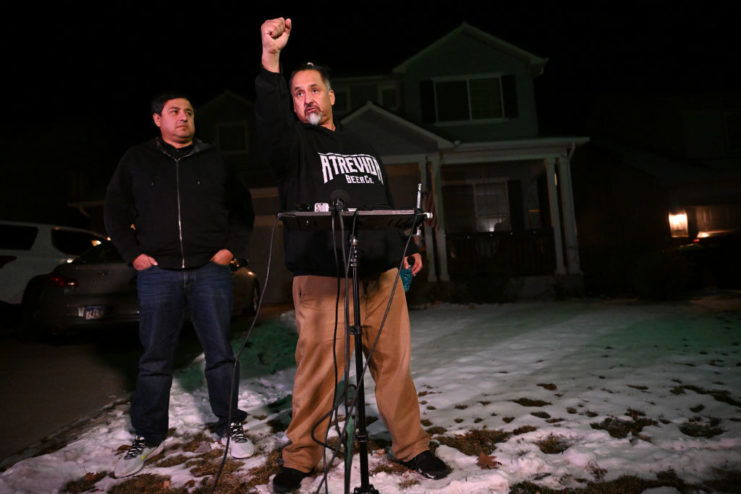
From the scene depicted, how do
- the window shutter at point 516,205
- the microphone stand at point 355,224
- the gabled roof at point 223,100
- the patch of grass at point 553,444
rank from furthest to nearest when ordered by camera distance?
1. the gabled roof at point 223,100
2. the window shutter at point 516,205
3. the patch of grass at point 553,444
4. the microphone stand at point 355,224

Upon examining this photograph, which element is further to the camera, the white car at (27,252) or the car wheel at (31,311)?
the white car at (27,252)

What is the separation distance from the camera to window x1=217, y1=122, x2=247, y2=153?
14312 millimetres

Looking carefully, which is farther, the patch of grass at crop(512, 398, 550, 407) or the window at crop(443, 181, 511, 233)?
the window at crop(443, 181, 511, 233)

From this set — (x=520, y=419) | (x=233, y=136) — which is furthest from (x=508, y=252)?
(x=233, y=136)

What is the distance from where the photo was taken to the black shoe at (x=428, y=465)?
199cm

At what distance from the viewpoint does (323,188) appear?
2.02 meters

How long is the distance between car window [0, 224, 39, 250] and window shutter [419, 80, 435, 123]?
927cm

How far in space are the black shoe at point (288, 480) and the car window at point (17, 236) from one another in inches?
289

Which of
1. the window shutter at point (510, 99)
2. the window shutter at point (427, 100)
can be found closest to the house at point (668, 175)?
the window shutter at point (510, 99)

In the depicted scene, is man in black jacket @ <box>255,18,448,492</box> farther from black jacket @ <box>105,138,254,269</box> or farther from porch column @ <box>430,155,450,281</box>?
porch column @ <box>430,155,450,281</box>

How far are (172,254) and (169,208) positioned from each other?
278 mm

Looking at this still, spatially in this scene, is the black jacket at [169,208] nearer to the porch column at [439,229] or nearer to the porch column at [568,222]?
the porch column at [439,229]

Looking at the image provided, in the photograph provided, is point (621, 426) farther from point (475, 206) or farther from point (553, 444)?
point (475, 206)

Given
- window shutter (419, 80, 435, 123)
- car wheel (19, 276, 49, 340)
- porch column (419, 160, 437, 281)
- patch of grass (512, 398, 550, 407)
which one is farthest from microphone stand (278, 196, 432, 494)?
window shutter (419, 80, 435, 123)
